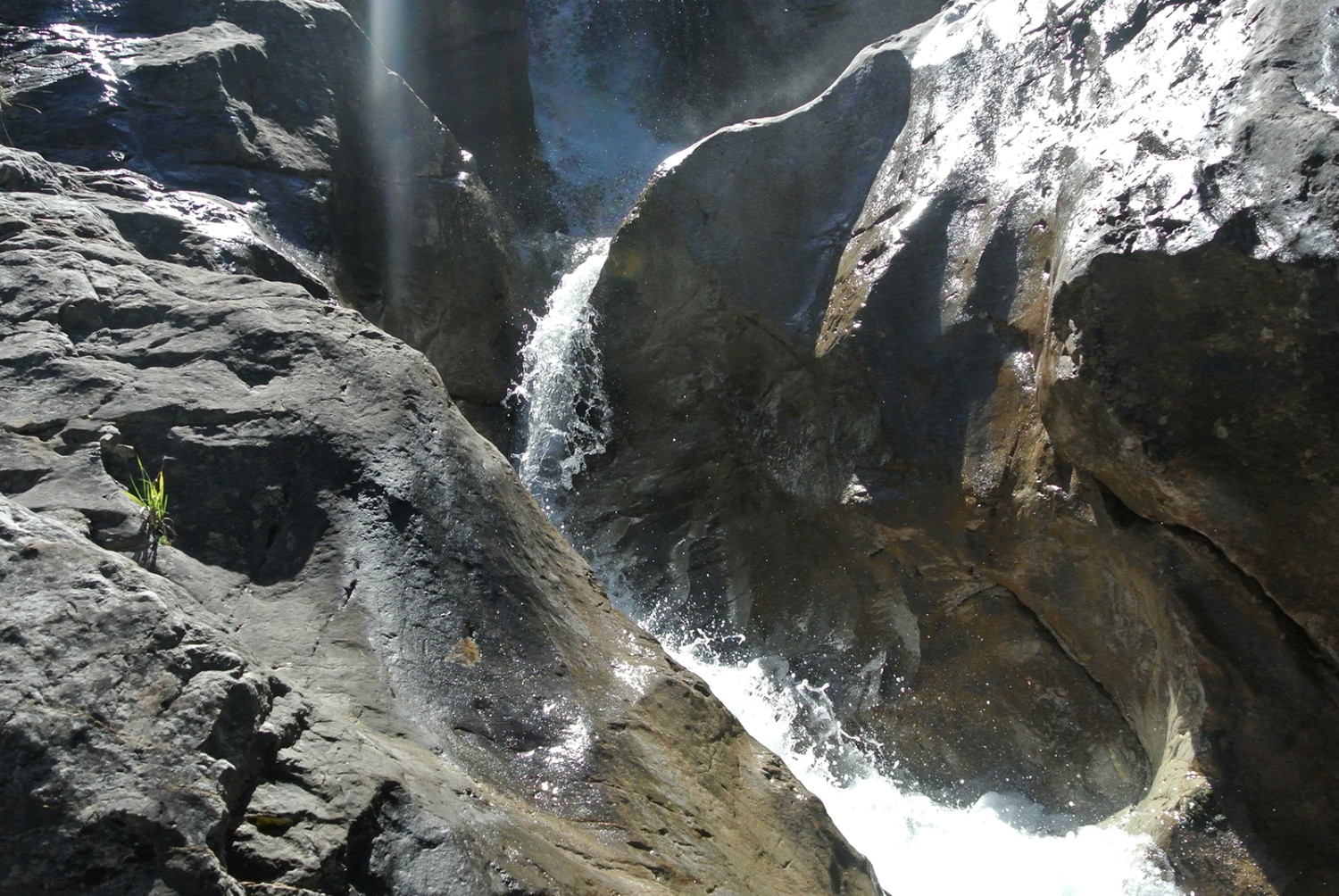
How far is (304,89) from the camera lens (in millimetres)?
7172

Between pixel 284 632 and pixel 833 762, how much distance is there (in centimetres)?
342

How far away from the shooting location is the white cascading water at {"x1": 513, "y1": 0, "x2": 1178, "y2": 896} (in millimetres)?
4250

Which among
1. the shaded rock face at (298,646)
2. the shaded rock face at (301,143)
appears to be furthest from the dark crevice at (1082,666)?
the shaded rock face at (301,143)

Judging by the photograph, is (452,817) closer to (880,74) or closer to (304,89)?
(880,74)

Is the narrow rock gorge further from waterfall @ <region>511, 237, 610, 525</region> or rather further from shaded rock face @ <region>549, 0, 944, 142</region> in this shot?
shaded rock face @ <region>549, 0, 944, 142</region>

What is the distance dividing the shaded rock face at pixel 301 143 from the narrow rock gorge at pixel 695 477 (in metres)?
0.04

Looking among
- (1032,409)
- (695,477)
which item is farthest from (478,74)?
(1032,409)

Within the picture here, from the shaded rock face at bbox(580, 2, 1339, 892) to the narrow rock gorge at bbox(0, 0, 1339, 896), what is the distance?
20 mm

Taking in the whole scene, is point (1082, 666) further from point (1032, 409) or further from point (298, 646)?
point (298, 646)

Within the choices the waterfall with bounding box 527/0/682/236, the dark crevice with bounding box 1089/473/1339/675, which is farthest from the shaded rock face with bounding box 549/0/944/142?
the dark crevice with bounding box 1089/473/1339/675

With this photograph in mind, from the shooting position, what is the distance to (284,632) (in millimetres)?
2990

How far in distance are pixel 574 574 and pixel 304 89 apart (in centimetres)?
483

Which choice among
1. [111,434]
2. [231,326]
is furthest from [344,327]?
[111,434]

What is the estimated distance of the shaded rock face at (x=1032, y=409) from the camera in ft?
12.1
